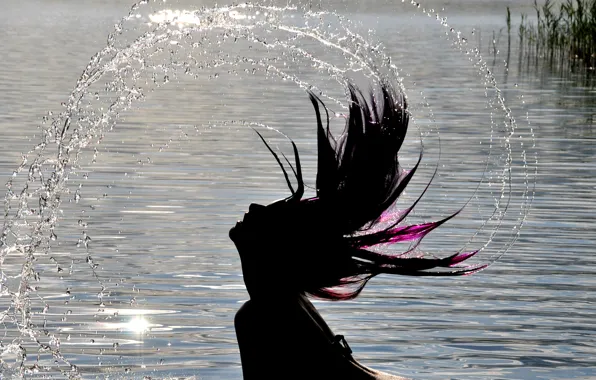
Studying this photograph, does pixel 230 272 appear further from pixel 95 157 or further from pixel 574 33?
pixel 574 33

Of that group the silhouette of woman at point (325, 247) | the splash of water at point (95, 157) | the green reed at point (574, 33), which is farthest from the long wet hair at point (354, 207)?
the green reed at point (574, 33)

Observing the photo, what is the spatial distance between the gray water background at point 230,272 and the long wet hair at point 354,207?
12.5 inches

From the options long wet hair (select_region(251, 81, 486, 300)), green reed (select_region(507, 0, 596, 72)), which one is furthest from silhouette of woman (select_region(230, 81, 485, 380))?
green reed (select_region(507, 0, 596, 72))

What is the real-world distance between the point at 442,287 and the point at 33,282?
2.84 metres

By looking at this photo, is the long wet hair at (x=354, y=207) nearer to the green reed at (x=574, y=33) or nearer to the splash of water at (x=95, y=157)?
the splash of water at (x=95, y=157)

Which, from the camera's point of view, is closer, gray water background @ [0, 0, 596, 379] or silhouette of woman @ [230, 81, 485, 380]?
silhouette of woman @ [230, 81, 485, 380]

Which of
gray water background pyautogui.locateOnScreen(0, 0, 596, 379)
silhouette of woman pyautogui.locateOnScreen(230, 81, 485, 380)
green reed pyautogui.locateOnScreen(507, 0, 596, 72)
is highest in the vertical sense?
silhouette of woman pyautogui.locateOnScreen(230, 81, 485, 380)

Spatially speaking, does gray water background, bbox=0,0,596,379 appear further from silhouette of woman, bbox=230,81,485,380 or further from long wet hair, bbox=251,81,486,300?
long wet hair, bbox=251,81,486,300

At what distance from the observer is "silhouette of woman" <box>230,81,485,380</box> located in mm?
4051

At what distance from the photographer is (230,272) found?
980cm

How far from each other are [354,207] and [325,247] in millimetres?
152

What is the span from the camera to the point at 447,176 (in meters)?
14.5

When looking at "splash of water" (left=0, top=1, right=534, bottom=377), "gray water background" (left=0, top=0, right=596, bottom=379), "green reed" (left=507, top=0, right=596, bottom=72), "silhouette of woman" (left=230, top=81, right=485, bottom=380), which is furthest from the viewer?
"green reed" (left=507, top=0, right=596, bottom=72)

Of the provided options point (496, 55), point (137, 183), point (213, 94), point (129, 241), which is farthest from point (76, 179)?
point (496, 55)
